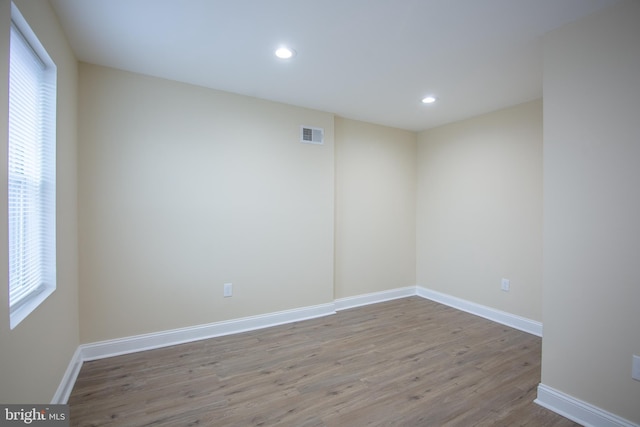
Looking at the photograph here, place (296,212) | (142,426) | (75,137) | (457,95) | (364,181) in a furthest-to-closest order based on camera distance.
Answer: (364,181) < (296,212) < (457,95) < (75,137) < (142,426)

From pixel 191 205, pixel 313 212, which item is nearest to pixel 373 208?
pixel 313 212

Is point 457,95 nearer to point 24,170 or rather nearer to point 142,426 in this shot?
point 24,170

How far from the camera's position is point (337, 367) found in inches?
98.3

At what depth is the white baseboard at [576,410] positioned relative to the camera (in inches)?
68.3

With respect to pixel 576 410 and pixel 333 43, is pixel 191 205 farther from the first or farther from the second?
pixel 576 410

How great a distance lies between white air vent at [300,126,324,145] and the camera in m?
3.58

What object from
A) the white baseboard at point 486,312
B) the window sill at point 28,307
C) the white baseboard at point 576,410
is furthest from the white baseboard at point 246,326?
the white baseboard at point 576,410

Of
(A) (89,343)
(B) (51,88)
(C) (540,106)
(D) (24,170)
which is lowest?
(A) (89,343)

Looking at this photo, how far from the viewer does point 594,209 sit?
180 cm

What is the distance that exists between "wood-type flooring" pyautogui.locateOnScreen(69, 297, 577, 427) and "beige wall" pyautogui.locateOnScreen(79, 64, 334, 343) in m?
0.42

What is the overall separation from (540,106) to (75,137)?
14.5ft

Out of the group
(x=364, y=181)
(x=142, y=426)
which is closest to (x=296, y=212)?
(x=364, y=181)

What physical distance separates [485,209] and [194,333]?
362cm

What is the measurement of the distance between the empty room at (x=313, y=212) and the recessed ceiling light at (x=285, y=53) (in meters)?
0.03
